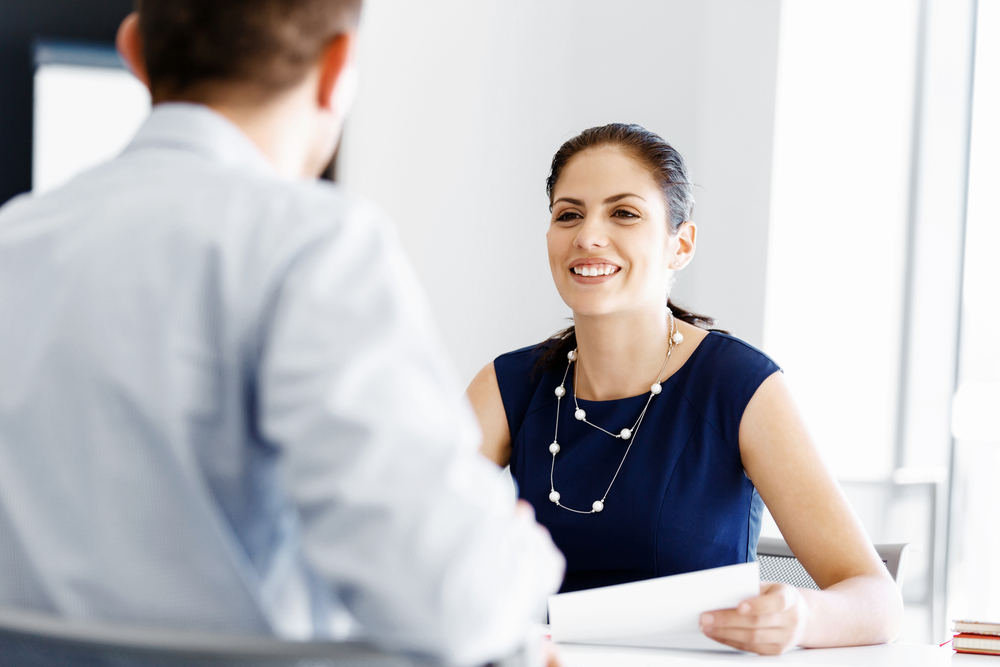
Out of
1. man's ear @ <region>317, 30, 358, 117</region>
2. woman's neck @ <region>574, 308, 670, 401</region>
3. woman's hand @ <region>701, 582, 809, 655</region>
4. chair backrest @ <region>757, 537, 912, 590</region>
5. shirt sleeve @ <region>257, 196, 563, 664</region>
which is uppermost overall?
man's ear @ <region>317, 30, 358, 117</region>

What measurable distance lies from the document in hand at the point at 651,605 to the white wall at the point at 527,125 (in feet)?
7.11

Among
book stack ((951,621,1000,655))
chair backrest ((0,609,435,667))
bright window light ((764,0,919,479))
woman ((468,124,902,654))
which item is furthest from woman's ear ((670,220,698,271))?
chair backrest ((0,609,435,667))

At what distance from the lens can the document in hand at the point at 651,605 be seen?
1.03 metres

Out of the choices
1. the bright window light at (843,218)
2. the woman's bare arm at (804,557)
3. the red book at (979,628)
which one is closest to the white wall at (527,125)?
the bright window light at (843,218)

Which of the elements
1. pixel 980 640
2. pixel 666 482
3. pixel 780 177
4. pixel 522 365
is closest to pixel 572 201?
pixel 522 365

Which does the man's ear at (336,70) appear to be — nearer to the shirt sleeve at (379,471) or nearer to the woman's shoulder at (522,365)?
the shirt sleeve at (379,471)

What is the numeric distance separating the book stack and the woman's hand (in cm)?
39

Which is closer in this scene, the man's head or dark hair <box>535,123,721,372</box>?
the man's head

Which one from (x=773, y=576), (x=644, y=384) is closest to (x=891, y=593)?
(x=773, y=576)

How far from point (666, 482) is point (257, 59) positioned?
3.90 feet

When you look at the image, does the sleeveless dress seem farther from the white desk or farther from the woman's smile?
the white desk

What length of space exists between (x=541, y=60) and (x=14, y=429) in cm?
294

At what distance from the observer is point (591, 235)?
1774 mm

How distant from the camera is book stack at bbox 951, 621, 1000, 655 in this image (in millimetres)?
1339
